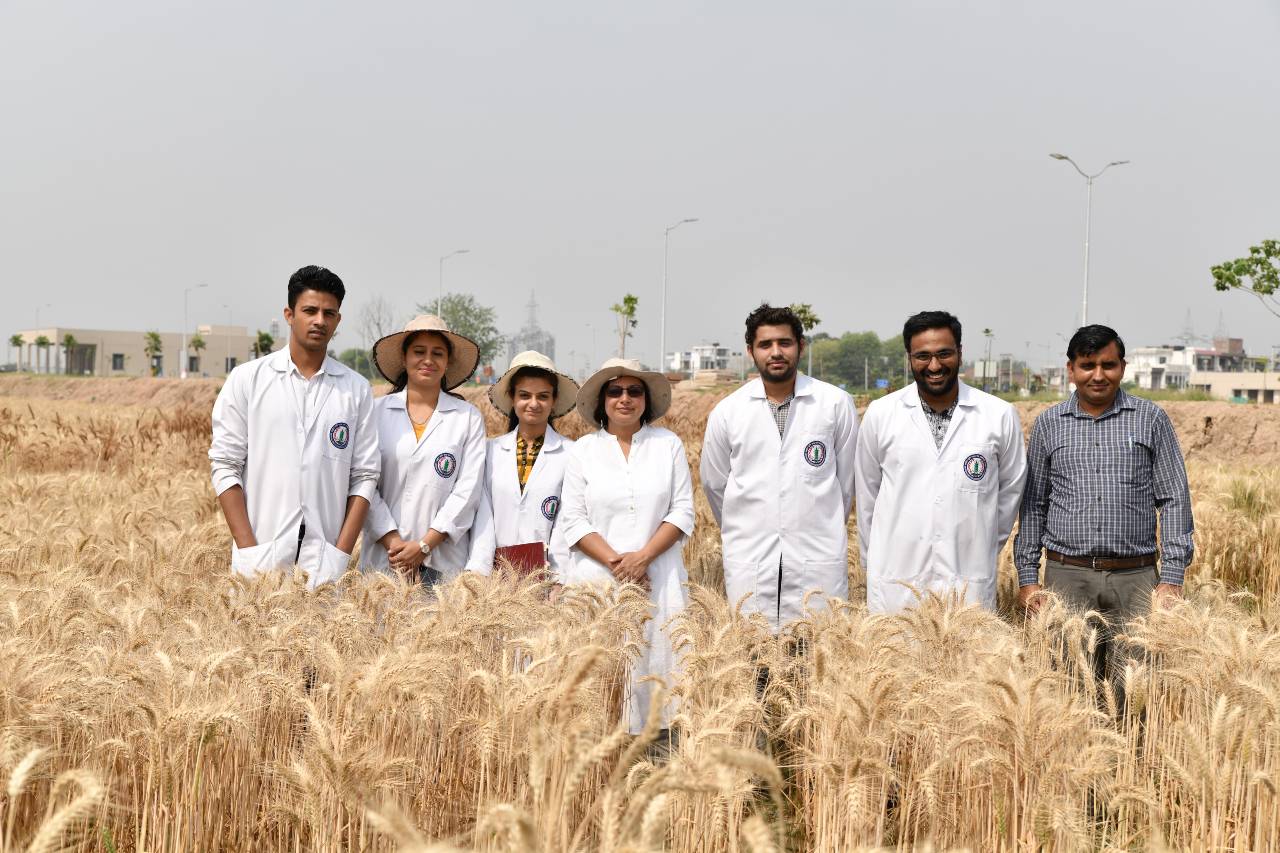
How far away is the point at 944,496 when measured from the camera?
4.36 meters

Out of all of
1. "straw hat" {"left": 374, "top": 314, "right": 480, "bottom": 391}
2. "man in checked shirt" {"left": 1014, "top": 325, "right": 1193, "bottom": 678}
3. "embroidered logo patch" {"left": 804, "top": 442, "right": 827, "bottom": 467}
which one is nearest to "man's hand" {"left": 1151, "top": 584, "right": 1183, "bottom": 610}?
"man in checked shirt" {"left": 1014, "top": 325, "right": 1193, "bottom": 678}

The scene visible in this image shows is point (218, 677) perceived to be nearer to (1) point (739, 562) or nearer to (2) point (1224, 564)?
(1) point (739, 562)

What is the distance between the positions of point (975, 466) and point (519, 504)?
2114mm

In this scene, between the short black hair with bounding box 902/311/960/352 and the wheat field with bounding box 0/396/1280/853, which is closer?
the wheat field with bounding box 0/396/1280/853

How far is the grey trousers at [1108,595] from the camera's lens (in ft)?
13.5

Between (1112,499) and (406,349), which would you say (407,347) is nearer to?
(406,349)

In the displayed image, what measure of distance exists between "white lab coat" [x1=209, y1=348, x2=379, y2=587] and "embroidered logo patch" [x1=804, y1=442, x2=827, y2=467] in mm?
2079

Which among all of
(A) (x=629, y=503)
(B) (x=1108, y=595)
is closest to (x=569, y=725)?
(A) (x=629, y=503)

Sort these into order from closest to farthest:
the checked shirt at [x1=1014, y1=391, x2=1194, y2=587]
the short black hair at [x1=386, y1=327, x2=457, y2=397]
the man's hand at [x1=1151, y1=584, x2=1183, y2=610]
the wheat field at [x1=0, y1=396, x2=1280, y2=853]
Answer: the wheat field at [x1=0, y1=396, x2=1280, y2=853], the man's hand at [x1=1151, y1=584, x2=1183, y2=610], the checked shirt at [x1=1014, y1=391, x2=1194, y2=587], the short black hair at [x1=386, y1=327, x2=457, y2=397]

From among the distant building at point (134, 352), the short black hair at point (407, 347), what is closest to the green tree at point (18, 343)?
the distant building at point (134, 352)

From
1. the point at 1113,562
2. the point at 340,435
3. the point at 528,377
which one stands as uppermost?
the point at 528,377

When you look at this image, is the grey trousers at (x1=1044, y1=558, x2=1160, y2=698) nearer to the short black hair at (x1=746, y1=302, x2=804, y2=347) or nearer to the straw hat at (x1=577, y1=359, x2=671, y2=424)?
the short black hair at (x1=746, y1=302, x2=804, y2=347)

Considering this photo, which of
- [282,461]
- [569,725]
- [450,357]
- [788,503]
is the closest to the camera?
[569,725]

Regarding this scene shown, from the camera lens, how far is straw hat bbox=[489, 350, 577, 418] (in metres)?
4.83
